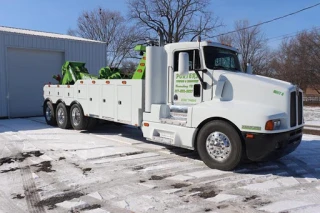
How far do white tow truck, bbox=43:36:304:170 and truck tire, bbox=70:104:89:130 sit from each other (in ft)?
7.32

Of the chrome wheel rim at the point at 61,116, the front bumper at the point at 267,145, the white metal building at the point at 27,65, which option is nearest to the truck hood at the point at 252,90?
the front bumper at the point at 267,145

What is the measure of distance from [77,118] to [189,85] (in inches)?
207

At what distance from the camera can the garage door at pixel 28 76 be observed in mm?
15000

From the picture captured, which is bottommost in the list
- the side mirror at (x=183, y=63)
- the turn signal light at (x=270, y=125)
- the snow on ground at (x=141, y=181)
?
the snow on ground at (x=141, y=181)

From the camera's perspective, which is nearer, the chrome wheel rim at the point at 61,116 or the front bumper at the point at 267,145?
the front bumper at the point at 267,145

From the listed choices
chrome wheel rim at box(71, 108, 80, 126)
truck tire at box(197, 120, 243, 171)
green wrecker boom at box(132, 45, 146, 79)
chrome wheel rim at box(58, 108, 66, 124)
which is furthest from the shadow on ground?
chrome wheel rim at box(58, 108, 66, 124)

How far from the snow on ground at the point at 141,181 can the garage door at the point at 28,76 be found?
732cm

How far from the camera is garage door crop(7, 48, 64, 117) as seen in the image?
1500cm

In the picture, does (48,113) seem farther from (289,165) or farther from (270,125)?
(270,125)

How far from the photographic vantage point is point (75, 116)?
10.9 m

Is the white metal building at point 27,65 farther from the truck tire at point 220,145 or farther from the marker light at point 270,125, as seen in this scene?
the marker light at point 270,125

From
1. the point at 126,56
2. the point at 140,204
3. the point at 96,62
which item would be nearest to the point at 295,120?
the point at 140,204

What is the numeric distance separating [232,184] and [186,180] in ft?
2.62

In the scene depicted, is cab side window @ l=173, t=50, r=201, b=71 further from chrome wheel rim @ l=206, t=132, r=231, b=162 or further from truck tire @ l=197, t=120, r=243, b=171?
chrome wheel rim @ l=206, t=132, r=231, b=162
